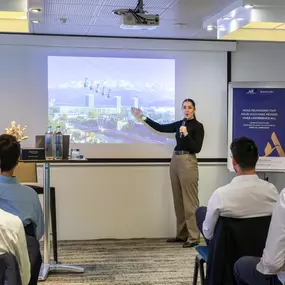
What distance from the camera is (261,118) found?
233 inches

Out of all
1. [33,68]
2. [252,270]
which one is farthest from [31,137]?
[252,270]

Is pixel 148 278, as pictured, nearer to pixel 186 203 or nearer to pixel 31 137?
pixel 186 203

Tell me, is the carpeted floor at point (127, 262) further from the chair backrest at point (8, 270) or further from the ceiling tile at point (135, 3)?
the ceiling tile at point (135, 3)

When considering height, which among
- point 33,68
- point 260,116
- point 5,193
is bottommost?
point 5,193

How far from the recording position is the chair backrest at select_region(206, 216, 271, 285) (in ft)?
8.94

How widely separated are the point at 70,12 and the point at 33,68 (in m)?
1.37

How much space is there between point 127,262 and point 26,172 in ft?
4.69

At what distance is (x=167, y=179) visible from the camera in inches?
237

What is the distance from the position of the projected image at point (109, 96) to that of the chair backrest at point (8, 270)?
12.9ft

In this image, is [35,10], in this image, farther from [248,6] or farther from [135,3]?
[248,6]

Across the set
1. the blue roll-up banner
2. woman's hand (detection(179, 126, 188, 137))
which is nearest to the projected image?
woman's hand (detection(179, 126, 188, 137))

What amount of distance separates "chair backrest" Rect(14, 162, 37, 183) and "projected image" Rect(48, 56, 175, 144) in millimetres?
927


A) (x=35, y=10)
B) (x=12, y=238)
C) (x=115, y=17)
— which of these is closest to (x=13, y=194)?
(x=12, y=238)

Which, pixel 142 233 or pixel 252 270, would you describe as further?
pixel 142 233
